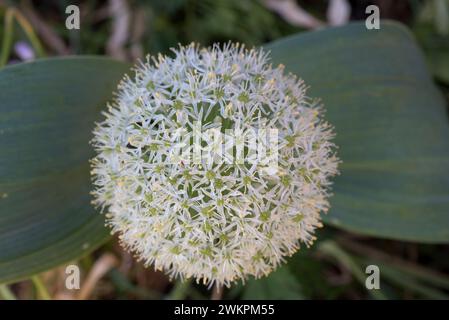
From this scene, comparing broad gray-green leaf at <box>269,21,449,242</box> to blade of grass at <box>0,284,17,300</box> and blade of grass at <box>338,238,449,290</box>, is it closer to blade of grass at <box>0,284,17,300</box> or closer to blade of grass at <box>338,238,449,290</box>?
blade of grass at <box>338,238,449,290</box>

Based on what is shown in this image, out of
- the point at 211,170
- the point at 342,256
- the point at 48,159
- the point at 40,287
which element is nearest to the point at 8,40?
the point at 48,159

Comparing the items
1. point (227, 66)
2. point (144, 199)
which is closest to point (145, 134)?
point (144, 199)

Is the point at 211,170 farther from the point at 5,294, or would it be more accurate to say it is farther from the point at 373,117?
the point at 5,294

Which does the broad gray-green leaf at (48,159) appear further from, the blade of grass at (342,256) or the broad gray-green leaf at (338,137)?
the blade of grass at (342,256)

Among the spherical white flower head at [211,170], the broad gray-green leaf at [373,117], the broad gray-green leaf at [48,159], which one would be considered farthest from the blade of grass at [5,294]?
the broad gray-green leaf at [373,117]
